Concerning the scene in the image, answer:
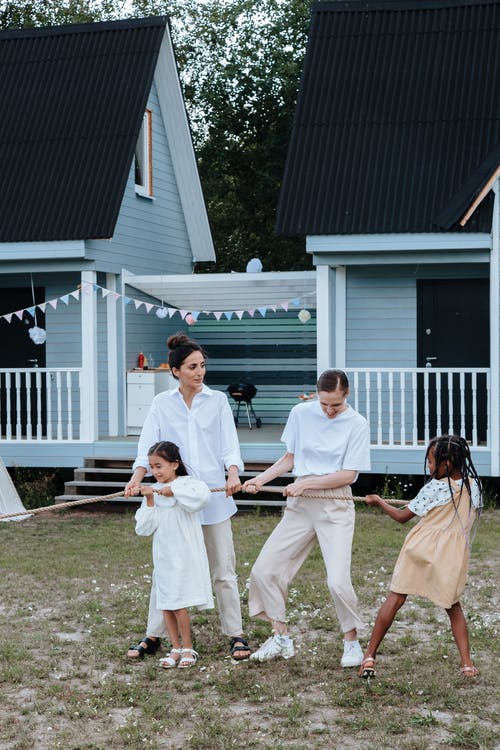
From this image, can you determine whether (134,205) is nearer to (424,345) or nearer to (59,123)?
(59,123)

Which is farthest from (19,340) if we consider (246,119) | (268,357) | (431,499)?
(246,119)

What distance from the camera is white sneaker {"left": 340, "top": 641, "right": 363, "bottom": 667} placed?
651cm

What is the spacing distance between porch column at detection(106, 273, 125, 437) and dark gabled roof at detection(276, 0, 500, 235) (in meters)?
2.86

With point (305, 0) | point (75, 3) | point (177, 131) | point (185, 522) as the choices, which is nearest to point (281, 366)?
point (177, 131)

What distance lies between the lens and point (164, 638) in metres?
7.25

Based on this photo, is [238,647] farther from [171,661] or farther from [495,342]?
[495,342]

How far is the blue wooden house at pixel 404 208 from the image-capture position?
13.1 m

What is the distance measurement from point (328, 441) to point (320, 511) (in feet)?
1.31

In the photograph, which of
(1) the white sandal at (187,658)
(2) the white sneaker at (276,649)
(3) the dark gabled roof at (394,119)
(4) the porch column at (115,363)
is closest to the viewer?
(1) the white sandal at (187,658)

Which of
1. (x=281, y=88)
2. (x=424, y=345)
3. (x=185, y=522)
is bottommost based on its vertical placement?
(x=185, y=522)

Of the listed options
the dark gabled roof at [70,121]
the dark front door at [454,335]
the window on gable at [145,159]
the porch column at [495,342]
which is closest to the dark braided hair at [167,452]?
the porch column at [495,342]

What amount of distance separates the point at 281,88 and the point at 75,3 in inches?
232

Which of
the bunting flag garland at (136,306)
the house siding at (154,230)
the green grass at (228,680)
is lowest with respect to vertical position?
the green grass at (228,680)

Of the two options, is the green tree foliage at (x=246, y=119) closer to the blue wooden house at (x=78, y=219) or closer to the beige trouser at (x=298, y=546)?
Answer: the blue wooden house at (x=78, y=219)
